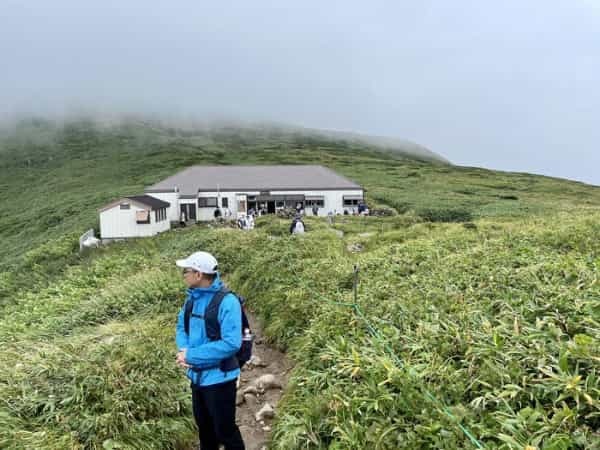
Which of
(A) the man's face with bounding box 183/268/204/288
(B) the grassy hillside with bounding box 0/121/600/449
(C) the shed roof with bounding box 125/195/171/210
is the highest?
(A) the man's face with bounding box 183/268/204/288

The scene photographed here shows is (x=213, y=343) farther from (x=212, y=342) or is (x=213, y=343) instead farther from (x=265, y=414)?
(x=265, y=414)

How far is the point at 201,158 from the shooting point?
84625 mm

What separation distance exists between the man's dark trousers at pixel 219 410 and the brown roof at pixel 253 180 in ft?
109

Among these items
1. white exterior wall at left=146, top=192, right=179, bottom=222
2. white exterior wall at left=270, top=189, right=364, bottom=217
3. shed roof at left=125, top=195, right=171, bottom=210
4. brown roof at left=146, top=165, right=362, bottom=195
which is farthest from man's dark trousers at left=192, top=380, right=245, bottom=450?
white exterior wall at left=270, top=189, right=364, bottom=217

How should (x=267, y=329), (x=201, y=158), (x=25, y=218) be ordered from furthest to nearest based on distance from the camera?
(x=201, y=158) < (x=25, y=218) < (x=267, y=329)

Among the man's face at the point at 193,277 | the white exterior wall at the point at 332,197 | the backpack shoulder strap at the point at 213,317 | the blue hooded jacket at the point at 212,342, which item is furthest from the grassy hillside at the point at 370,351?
the white exterior wall at the point at 332,197

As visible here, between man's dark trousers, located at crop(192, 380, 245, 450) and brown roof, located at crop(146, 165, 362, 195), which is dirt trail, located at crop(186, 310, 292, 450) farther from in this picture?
brown roof, located at crop(146, 165, 362, 195)

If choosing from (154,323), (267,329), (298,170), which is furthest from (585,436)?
(298,170)

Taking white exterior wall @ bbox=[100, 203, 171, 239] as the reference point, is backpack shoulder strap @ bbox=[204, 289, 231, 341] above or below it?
above

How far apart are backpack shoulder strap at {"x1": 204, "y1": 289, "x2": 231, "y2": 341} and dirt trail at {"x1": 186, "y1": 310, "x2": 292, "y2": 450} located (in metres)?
1.79

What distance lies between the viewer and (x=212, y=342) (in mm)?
3918

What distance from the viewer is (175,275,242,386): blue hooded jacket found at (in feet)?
12.7

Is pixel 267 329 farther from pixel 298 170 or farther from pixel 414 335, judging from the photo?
pixel 298 170

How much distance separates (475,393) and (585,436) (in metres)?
0.99
